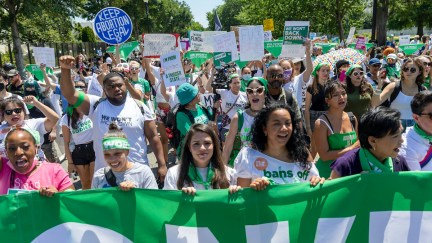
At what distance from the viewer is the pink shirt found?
287 cm

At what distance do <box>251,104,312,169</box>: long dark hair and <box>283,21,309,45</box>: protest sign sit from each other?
3880 mm

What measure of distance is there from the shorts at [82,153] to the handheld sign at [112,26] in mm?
1556

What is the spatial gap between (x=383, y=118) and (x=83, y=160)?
337 cm

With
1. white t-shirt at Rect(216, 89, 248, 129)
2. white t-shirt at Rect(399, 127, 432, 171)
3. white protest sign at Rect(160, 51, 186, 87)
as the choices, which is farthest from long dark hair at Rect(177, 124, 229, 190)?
white protest sign at Rect(160, 51, 186, 87)

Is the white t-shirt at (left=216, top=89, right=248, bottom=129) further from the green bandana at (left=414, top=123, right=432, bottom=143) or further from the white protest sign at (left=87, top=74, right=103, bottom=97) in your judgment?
the green bandana at (left=414, top=123, right=432, bottom=143)

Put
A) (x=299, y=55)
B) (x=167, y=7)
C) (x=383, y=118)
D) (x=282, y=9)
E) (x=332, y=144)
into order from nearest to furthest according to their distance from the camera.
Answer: (x=383, y=118) → (x=332, y=144) → (x=299, y=55) → (x=282, y=9) → (x=167, y=7)

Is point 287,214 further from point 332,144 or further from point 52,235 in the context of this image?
point 52,235

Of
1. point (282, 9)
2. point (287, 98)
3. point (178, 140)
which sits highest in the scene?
point (282, 9)

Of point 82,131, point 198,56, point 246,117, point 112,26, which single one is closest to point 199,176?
point 246,117

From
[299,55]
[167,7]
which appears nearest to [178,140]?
[299,55]

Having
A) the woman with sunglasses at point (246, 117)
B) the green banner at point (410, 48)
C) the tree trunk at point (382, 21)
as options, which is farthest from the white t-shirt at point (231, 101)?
the tree trunk at point (382, 21)

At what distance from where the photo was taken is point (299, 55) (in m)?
6.54

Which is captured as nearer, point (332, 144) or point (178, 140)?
point (332, 144)

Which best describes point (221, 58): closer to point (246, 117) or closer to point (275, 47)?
point (275, 47)
